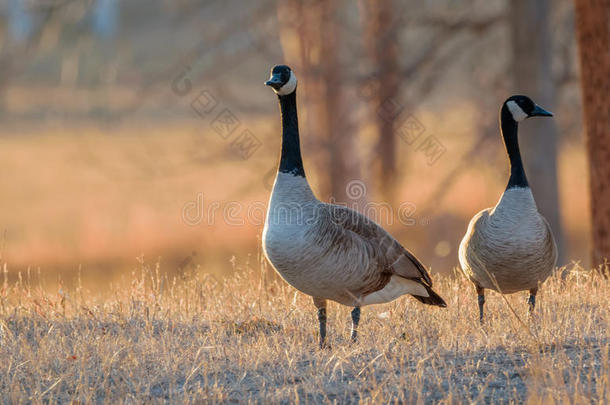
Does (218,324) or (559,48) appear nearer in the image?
(218,324)

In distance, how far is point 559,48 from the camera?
16.0 metres

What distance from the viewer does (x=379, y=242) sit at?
688 cm

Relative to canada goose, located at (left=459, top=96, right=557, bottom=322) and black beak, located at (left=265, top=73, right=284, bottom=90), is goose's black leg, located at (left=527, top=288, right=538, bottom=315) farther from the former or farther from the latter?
black beak, located at (left=265, top=73, right=284, bottom=90)

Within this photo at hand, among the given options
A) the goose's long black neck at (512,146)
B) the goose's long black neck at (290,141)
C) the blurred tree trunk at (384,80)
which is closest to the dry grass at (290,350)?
the goose's long black neck at (512,146)

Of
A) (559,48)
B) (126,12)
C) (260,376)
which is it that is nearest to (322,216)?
(260,376)

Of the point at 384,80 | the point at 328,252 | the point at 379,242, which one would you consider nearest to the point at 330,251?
the point at 328,252

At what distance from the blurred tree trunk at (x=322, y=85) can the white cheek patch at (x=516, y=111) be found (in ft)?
22.7

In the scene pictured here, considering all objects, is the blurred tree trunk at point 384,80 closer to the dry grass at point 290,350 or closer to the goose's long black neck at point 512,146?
the goose's long black neck at point 512,146

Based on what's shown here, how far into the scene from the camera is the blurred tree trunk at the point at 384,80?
1413 centimetres

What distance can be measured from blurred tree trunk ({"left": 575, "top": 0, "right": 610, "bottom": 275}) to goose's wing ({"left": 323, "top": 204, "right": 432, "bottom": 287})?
4906mm

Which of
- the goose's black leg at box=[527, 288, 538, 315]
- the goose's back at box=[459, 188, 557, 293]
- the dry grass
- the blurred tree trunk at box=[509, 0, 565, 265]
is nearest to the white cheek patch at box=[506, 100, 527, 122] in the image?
the goose's back at box=[459, 188, 557, 293]

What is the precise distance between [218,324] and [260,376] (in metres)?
1.83

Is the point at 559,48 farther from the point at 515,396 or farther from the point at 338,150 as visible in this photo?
the point at 515,396

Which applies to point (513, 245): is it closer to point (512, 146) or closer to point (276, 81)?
point (512, 146)
